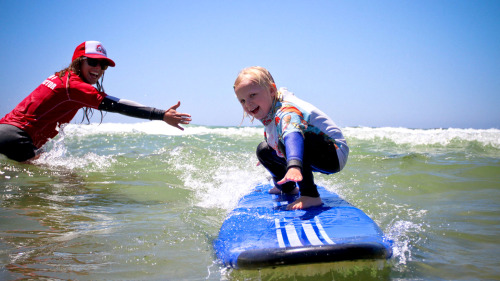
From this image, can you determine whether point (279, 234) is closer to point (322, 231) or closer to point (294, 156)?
point (322, 231)

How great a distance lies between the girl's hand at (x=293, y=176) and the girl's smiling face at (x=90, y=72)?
106 inches

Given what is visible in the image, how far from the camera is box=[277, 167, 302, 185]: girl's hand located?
77.2 inches

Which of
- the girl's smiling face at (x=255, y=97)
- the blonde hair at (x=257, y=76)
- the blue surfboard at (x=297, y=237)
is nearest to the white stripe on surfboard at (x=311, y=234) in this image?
the blue surfboard at (x=297, y=237)

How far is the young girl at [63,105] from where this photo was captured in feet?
11.3

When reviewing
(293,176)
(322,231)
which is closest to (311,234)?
(322,231)

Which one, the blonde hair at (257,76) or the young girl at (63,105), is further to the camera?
the young girl at (63,105)

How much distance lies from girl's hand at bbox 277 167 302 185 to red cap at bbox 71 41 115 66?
265 centimetres

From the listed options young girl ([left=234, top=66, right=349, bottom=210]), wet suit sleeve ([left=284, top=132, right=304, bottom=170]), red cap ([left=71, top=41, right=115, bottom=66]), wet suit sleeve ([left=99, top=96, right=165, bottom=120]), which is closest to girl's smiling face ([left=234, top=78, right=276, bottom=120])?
young girl ([left=234, top=66, right=349, bottom=210])

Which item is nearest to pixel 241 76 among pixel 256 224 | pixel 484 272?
pixel 256 224

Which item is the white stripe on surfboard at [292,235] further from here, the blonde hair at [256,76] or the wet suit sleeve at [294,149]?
the blonde hair at [256,76]

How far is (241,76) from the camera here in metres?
2.45

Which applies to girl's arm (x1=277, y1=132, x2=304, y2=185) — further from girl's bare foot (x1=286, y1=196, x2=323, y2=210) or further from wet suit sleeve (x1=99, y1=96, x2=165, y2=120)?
wet suit sleeve (x1=99, y1=96, x2=165, y2=120)

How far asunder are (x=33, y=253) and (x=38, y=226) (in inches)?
20.6

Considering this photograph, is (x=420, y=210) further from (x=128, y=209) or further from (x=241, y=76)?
(x=128, y=209)
